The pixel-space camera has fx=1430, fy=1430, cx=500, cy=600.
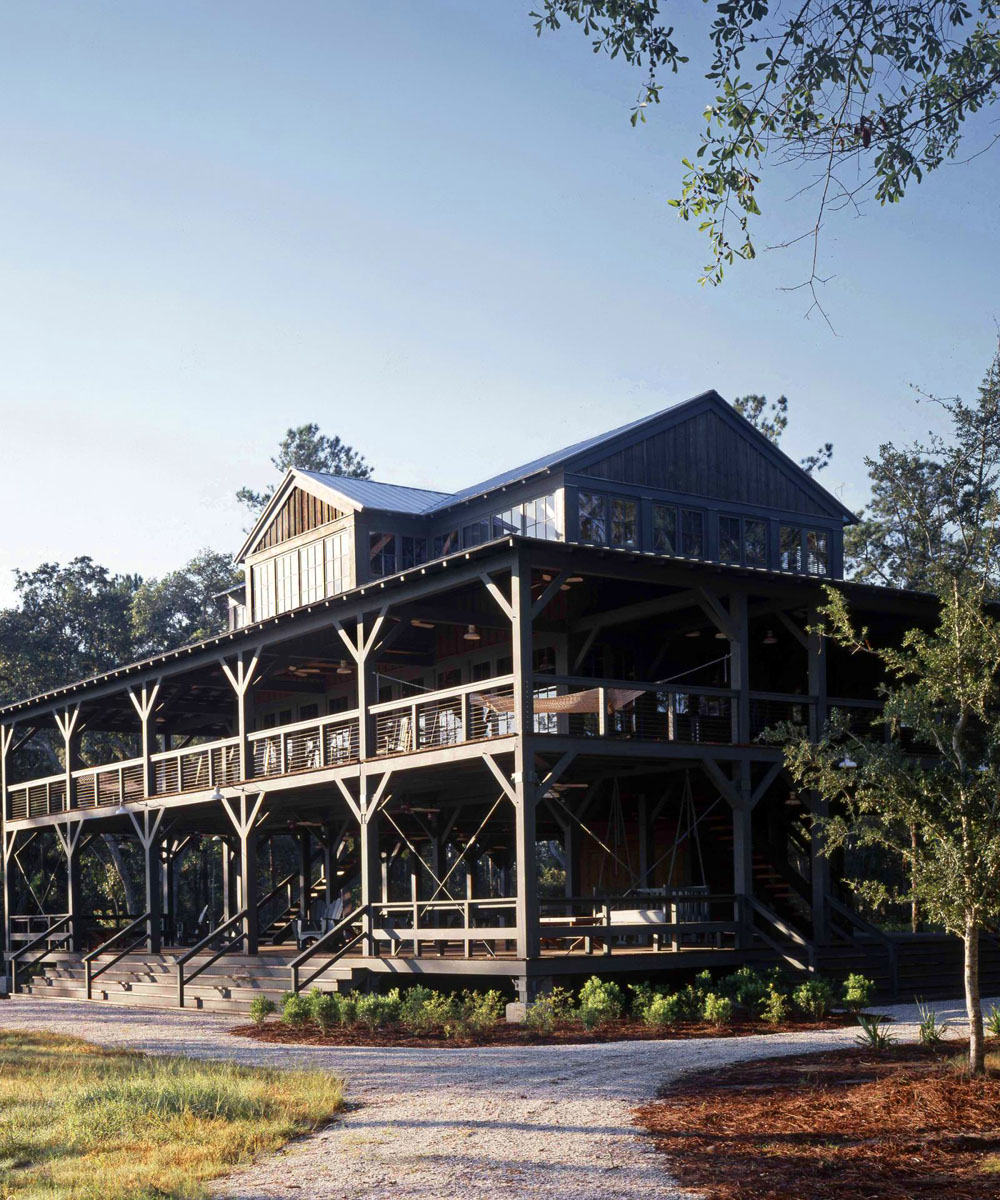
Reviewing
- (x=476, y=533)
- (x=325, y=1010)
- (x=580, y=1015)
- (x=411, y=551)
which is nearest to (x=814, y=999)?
(x=580, y=1015)

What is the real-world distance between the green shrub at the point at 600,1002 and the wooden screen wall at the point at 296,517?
15688mm

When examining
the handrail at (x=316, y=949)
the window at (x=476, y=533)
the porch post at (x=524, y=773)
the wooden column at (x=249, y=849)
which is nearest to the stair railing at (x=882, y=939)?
the porch post at (x=524, y=773)

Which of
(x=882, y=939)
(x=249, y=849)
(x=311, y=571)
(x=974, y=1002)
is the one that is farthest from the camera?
(x=311, y=571)

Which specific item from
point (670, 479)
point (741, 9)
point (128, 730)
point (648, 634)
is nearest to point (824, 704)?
point (648, 634)

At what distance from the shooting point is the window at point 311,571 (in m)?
33.6

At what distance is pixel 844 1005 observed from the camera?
20.0 metres

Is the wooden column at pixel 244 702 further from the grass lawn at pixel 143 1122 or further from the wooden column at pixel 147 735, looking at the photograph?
the grass lawn at pixel 143 1122

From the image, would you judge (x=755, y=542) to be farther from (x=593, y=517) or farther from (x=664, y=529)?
(x=593, y=517)

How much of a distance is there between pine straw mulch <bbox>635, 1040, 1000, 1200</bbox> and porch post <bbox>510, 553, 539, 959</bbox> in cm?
750

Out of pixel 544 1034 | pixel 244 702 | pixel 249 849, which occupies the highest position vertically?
pixel 244 702

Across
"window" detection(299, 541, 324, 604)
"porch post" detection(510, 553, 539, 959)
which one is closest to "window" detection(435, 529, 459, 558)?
"window" detection(299, 541, 324, 604)

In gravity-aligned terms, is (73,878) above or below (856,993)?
above

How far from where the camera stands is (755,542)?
31438 mm

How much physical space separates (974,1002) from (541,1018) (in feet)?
25.2
